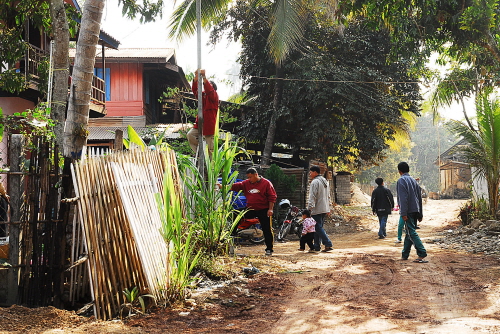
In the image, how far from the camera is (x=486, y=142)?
1287cm

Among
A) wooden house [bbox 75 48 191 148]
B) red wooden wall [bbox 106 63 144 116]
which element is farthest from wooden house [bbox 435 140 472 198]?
red wooden wall [bbox 106 63 144 116]

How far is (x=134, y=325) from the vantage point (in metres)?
4.63

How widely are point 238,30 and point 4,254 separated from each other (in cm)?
1649

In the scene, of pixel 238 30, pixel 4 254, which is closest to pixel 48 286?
pixel 4 254

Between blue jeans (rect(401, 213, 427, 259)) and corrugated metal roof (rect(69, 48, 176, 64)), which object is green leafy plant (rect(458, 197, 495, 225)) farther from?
corrugated metal roof (rect(69, 48, 176, 64))

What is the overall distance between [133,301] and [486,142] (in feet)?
35.2

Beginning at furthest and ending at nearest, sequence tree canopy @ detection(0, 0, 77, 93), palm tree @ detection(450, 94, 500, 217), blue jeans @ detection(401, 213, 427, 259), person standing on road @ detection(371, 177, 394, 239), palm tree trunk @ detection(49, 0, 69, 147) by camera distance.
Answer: person standing on road @ detection(371, 177, 394, 239)
palm tree @ detection(450, 94, 500, 217)
tree canopy @ detection(0, 0, 77, 93)
blue jeans @ detection(401, 213, 427, 259)
palm tree trunk @ detection(49, 0, 69, 147)

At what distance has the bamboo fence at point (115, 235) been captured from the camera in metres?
4.97

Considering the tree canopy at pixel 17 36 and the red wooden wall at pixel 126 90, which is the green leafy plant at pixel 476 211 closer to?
the tree canopy at pixel 17 36

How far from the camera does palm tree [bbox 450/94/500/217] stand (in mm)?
12477

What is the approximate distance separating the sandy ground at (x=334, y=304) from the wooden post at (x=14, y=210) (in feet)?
1.58

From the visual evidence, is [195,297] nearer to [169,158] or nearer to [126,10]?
[169,158]

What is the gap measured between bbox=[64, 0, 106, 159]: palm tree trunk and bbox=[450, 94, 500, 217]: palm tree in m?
9.50

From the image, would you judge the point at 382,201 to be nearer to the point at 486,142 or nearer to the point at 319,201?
the point at 486,142
